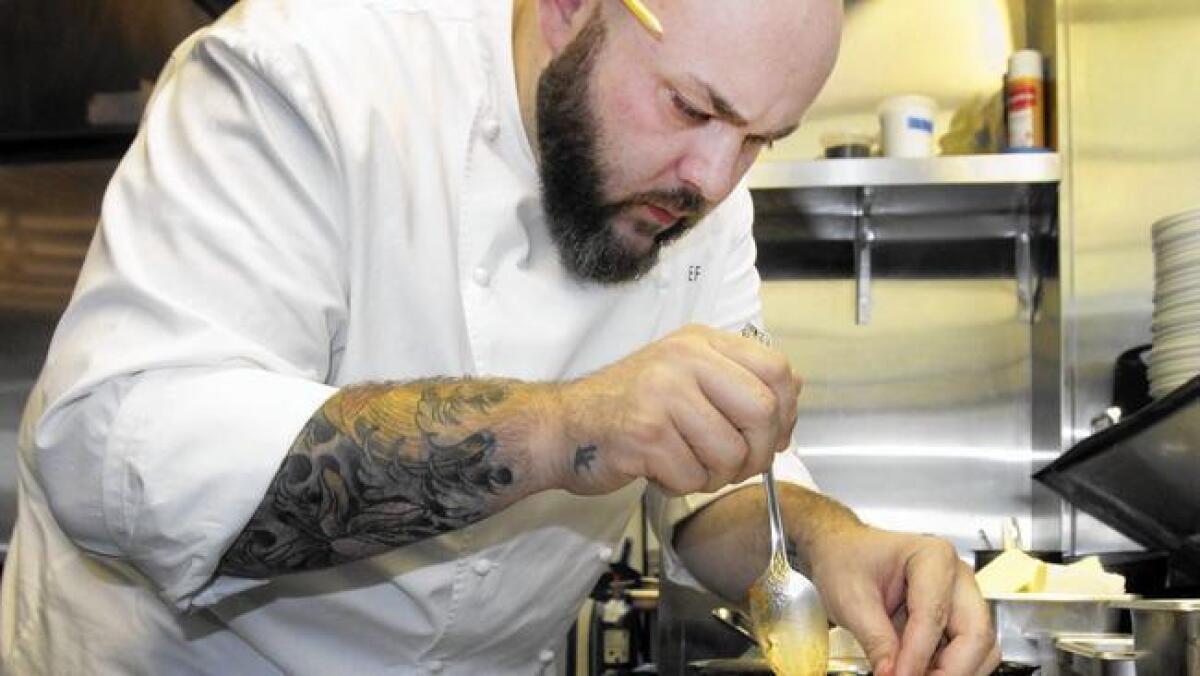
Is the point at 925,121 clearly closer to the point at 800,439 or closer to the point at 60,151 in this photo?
the point at 800,439

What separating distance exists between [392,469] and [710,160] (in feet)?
1.36

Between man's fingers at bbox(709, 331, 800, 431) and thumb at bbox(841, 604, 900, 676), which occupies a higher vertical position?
man's fingers at bbox(709, 331, 800, 431)

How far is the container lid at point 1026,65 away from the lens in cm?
276

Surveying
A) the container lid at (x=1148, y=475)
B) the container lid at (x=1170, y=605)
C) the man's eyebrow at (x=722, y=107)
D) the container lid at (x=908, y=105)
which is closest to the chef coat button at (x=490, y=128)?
the man's eyebrow at (x=722, y=107)

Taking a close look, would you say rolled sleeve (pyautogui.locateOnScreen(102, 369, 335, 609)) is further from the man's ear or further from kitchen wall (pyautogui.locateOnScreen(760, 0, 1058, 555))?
kitchen wall (pyautogui.locateOnScreen(760, 0, 1058, 555))

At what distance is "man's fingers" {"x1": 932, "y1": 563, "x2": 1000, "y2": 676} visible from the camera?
50.1 inches

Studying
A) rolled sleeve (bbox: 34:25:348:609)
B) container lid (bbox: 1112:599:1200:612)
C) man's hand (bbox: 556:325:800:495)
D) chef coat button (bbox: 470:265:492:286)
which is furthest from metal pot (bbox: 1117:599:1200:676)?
rolled sleeve (bbox: 34:25:348:609)

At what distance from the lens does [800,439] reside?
2969 mm

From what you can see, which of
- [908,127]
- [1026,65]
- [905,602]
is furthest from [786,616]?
[1026,65]

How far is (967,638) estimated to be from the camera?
4.23 ft

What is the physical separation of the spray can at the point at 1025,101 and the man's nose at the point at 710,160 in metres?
1.55

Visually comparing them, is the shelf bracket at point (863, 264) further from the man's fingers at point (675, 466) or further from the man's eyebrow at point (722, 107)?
the man's fingers at point (675, 466)

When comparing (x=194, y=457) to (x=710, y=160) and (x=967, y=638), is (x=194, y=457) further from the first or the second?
(x=967, y=638)

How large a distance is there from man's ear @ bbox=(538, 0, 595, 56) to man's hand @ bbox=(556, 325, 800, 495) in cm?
41
